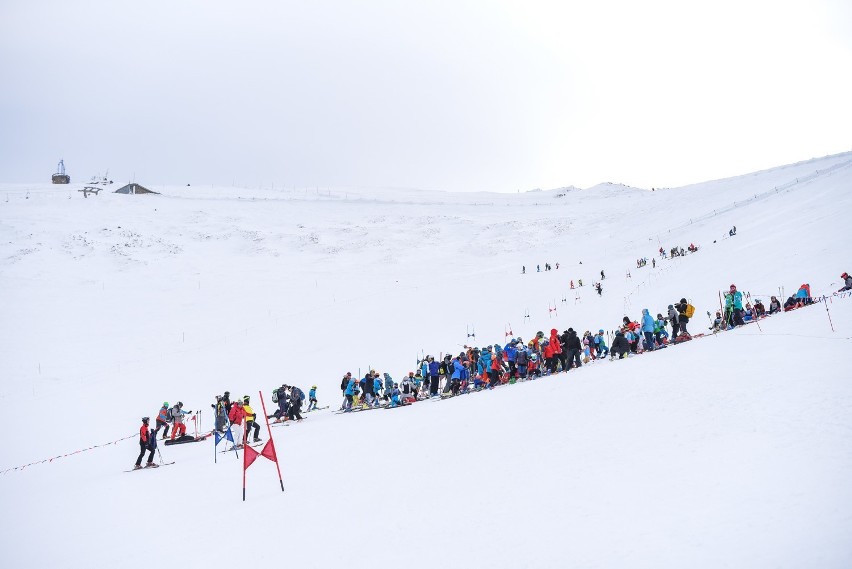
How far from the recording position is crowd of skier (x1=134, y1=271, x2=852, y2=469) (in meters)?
17.0

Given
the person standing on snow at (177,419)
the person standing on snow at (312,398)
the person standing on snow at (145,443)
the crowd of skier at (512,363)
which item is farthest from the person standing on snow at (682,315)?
the person standing on snow at (177,419)

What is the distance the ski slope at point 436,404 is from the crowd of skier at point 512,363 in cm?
116

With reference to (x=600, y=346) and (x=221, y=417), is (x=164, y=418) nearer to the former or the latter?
(x=221, y=417)

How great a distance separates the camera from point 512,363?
1808 centimetres

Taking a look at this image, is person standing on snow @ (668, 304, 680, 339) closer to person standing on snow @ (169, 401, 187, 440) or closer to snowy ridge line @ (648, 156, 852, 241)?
person standing on snow @ (169, 401, 187, 440)

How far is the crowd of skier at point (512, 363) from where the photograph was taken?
17047 mm

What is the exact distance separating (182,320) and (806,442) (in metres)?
36.0

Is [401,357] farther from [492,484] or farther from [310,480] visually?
[492,484]

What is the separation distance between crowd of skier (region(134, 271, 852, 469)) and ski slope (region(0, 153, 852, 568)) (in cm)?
116

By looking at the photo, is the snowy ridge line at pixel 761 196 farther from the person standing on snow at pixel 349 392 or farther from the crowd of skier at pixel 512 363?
the person standing on snow at pixel 349 392

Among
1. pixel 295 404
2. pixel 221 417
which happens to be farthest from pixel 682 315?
pixel 221 417

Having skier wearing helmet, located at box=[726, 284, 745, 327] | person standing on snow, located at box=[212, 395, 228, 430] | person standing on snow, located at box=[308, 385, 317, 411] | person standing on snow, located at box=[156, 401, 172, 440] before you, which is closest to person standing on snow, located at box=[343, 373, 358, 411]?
person standing on snow, located at box=[308, 385, 317, 411]

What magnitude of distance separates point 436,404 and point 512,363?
2923mm

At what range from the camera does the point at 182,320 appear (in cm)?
3678
